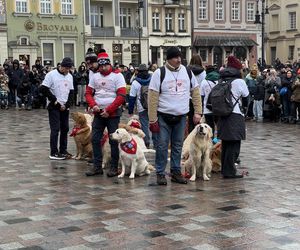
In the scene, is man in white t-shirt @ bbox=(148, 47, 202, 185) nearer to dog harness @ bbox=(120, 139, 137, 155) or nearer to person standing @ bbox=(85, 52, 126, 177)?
dog harness @ bbox=(120, 139, 137, 155)

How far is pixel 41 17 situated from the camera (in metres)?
41.8

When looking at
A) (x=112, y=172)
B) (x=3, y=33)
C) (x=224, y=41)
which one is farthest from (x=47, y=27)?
(x=112, y=172)

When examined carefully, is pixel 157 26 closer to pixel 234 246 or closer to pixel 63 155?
pixel 63 155

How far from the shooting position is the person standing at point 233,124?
8.17 meters

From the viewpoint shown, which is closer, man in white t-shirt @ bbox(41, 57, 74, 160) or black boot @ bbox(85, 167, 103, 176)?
black boot @ bbox(85, 167, 103, 176)

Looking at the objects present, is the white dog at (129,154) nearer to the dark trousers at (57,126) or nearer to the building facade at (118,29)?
the dark trousers at (57,126)

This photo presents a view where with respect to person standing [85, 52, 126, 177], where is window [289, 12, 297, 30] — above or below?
above

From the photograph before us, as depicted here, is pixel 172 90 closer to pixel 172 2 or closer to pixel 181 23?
pixel 172 2

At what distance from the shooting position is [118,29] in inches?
1826

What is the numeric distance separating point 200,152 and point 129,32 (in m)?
39.9

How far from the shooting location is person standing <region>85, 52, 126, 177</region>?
838 centimetres

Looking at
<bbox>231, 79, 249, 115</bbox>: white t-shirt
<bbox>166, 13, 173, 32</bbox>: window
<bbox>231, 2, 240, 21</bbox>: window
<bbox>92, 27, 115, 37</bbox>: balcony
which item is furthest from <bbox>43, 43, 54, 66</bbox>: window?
<bbox>231, 79, 249, 115</bbox>: white t-shirt

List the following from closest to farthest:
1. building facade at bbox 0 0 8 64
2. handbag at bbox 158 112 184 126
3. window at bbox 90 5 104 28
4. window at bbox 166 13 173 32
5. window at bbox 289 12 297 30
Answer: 1. handbag at bbox 158 112 184 126
2. building facade at bbox 0 0 8 64
3. window at bbox 90 5 104 28
4. window at bbox 166 13 173 32
5. window at bbox 289 12 297 30

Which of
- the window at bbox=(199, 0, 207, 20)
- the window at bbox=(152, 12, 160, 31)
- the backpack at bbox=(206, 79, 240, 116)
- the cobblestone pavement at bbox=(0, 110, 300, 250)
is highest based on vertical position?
the window at bbox=(199, 0, 207, 20)
